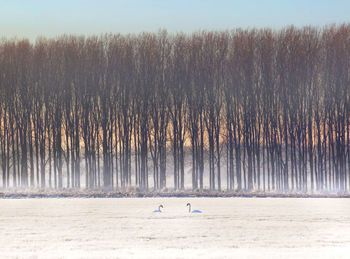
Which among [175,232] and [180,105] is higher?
[180,105]

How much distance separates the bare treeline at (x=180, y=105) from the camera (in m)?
48.7

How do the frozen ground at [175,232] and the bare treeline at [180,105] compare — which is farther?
the bare treeline at [180,105]

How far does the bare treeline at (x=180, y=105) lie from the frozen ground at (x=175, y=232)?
17.3 m

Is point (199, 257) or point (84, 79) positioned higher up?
point (84, 79)

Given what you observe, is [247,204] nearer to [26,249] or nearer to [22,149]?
[26,249]

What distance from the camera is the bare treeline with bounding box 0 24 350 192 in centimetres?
4866

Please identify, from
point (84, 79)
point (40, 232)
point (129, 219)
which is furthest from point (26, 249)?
point (84, 79)

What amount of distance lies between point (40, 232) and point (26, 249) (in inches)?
139

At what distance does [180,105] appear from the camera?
5041 cm

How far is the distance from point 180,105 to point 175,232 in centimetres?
2987

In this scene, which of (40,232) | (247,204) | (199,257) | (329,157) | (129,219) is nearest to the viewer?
(199,257)

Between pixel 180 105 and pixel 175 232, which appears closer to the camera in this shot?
pixel 175 232

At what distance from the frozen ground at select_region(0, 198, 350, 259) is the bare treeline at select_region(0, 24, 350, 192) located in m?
17.3

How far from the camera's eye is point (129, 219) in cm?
2497
